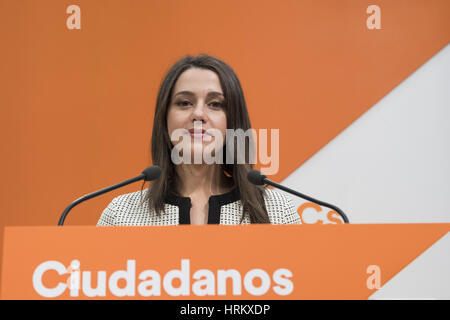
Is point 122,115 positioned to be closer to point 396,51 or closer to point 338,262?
point 396,51

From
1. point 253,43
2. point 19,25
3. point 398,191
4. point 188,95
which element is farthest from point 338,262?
point 19,25

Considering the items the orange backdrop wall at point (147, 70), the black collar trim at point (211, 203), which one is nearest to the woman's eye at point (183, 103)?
the black collar trim at point (211, 203)

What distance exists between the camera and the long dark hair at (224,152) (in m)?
1.61

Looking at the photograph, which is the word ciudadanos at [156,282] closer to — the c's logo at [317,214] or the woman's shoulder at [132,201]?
the woman's shoulder at [132,201]

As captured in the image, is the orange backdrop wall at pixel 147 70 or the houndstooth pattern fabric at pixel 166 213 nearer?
the houndstooth pattern fabric at pixel 166 213

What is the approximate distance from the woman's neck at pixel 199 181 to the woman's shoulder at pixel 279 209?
0.47 ft

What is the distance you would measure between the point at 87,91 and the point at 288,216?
1.21 meters

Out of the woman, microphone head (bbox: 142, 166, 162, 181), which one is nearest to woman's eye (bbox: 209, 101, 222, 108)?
the woman

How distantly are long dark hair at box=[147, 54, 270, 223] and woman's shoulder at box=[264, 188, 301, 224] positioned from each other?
0.03 metres

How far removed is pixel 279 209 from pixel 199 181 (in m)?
0.28

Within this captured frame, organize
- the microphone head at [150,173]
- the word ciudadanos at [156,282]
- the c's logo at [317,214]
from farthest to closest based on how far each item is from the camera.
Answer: the c's logo at [317,214]
the microphone head at [150,173]
the word ciudadanos at [156,282]

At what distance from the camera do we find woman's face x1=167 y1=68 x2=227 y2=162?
158 cm

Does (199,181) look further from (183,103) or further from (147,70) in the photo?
(147,70)

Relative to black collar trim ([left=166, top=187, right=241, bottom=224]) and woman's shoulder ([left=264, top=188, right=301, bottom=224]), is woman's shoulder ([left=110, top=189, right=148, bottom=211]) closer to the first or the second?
black collar trim ([left=166, top=187, right=241, bottom=224])
